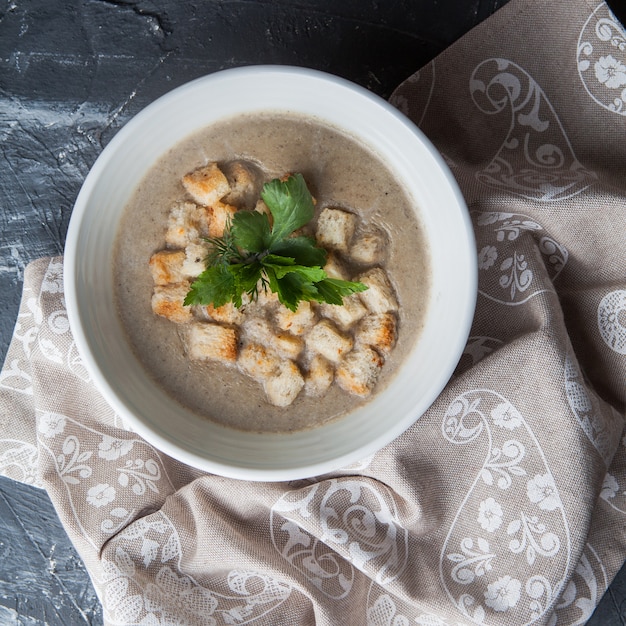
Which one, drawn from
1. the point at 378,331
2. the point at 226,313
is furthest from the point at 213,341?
the point at 378,331

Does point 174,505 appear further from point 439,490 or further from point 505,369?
point 505,369

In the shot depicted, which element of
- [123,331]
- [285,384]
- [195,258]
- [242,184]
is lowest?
[123,331]

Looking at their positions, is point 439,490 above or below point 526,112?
below

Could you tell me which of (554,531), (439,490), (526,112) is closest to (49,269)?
(439,490)

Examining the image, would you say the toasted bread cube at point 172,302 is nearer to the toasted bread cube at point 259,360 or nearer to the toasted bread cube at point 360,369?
the toasted bread cube at point 259,360

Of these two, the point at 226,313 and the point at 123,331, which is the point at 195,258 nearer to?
the point at 226,313

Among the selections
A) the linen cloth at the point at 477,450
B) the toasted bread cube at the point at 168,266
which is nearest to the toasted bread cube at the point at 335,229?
the toasted bread cube at the point at 168,266

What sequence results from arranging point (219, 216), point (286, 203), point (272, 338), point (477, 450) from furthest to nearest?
point (477, 450), point (272, 338), point (219, 216), point (286, 203)
